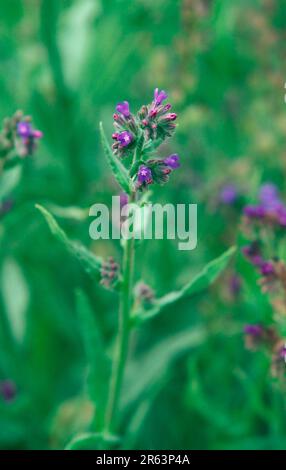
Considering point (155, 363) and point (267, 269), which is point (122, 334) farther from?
point (155, 363)

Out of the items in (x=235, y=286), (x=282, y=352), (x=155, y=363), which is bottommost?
(x=282, y=352)

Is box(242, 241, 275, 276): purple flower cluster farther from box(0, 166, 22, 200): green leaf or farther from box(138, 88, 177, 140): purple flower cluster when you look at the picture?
box(0, 166, 22, 200): green leaf

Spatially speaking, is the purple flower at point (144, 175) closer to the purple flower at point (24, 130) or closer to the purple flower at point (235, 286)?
the purple flower at point (24, 130)

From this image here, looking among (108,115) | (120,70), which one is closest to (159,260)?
(120,70)

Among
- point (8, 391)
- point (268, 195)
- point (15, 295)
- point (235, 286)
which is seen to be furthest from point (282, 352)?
point (15, 295)
